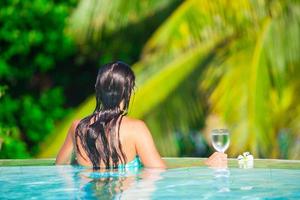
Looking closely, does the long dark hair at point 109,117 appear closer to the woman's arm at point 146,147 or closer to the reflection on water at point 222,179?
the woman's arm at point 146,147

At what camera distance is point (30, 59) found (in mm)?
10406

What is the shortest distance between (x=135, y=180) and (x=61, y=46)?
5.77 meters

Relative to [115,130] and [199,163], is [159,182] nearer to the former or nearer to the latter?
[115,130]

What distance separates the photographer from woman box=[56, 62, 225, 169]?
4.53m

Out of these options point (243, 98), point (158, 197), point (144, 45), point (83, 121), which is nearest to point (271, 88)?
point (243, 98)

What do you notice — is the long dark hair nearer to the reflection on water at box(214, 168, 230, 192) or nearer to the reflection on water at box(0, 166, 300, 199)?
the reflection on water at box(0, 166, 300, 199)

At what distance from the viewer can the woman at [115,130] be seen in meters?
4.53

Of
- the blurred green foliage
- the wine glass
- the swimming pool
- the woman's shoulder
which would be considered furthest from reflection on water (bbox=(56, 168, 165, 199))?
the blurred green foliage

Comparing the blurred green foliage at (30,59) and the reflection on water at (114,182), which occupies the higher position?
the blurred green foliage at (30,59)

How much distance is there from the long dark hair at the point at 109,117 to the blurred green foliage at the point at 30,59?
512cm

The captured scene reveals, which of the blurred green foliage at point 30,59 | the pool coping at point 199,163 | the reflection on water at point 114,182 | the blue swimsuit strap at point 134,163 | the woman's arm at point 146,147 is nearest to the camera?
the reflection on water at point 114,182

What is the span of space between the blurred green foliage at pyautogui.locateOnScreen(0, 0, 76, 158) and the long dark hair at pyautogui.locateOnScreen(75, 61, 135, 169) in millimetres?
5120

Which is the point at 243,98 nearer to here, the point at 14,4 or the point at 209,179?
the point at 209,179

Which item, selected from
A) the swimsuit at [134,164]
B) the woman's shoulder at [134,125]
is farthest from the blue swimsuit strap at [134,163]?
the woman's shoulder at [134,125]
